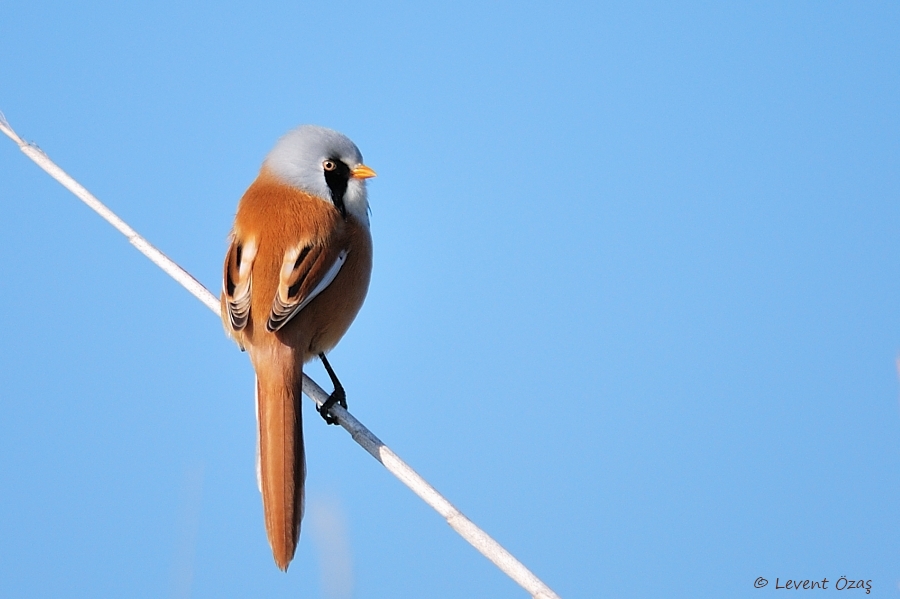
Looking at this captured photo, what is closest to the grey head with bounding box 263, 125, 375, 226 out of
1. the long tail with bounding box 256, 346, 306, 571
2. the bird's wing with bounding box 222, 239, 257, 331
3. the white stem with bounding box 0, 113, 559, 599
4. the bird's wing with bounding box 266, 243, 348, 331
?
the bird's wing with bounding box 266, 243, 348, 331

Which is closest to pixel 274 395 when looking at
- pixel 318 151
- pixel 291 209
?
pixel 291 209

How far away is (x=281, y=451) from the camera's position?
10.2ft

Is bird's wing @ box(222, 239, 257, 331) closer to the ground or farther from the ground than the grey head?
closer to the ground

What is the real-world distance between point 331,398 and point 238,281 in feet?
1.94

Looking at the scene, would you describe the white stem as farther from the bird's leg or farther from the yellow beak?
the yellow beak

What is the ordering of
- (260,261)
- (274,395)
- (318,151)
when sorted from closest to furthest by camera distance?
(274,395) < (260,261) < (318,151)

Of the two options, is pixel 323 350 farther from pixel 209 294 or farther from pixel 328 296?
pixel 209 294

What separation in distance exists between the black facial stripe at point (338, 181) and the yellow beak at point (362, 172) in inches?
1.1

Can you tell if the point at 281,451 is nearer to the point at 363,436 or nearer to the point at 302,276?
the point at 363,436

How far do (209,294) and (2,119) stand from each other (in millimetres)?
1006

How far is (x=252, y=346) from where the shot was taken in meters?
3.47

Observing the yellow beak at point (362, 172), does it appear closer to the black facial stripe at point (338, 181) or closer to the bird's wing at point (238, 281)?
the black facial stripe at point (338, 181)

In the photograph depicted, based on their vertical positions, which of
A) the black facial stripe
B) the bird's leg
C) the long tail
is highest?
the black facial stripe

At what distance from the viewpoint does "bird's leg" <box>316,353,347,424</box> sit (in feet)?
11.8
